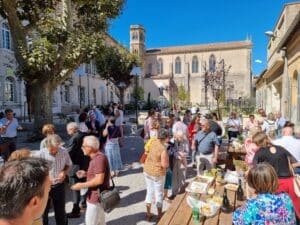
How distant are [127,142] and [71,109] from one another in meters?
19.9

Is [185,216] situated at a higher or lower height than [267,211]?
lower

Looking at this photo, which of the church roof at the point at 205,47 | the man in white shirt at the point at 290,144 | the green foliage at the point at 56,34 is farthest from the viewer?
the church roof at the point at 205,47

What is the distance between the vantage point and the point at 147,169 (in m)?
5.21

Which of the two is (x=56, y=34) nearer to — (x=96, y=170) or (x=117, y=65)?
(x=96, y=170)

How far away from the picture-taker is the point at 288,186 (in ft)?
14.1

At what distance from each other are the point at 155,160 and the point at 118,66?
2727cm

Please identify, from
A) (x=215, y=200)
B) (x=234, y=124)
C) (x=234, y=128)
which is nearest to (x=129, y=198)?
(x=215, y=200)

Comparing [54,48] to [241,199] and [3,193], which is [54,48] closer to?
[241,199]

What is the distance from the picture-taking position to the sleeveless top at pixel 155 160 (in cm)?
511

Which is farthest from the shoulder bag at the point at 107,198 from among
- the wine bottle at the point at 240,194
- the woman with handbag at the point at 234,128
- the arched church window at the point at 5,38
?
the arched church window at the point at 5,38

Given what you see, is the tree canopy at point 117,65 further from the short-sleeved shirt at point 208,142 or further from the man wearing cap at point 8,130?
the short-sleeved shirt at point 208,142

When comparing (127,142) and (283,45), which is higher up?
(283,45)

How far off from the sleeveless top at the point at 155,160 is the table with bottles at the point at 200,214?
28.8 inches

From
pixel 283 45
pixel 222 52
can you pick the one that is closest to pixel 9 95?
pixel 283 45
